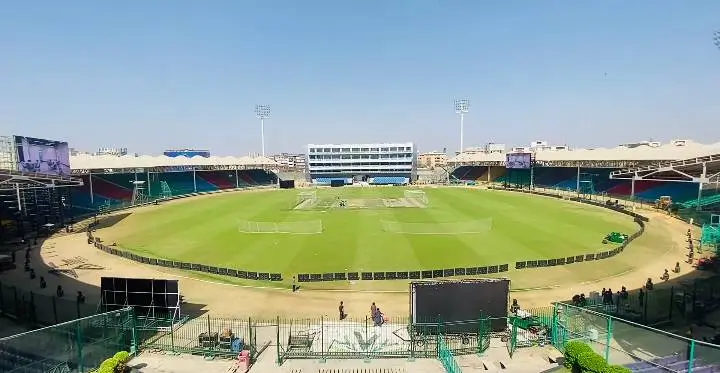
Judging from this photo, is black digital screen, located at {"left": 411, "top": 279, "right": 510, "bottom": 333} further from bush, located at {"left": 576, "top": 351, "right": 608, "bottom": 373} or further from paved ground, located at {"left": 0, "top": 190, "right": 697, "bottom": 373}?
bush, located at {"left": 576, "top": 351, "right": 608, "bottom": 373}

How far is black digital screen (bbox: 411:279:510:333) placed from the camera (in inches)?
779

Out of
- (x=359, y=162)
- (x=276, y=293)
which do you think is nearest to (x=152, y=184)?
(x=359, y=162)

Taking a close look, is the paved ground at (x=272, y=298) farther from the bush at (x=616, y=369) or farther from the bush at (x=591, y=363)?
the bush at (x=616, y=369)


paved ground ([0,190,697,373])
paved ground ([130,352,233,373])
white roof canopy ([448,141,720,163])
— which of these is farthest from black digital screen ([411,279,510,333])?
white roof canopy ([448,141,720,163])

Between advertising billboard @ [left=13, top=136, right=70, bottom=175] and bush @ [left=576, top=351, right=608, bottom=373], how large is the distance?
56964mm

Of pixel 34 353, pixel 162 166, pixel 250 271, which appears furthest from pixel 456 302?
pixel 162 166

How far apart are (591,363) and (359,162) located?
15145 centimetres

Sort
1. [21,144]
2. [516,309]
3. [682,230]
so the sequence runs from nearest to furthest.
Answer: [516,309], [21,144], [682,230]

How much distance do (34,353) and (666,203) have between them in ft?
259

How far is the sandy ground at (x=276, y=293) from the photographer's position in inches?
1019

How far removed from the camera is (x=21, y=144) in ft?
152

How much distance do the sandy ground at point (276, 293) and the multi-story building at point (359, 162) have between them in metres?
124

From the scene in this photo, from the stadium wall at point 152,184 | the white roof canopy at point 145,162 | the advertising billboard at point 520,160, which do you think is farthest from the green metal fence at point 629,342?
the advertising billboard at point 520,160

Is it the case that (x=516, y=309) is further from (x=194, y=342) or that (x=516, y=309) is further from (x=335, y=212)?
(x=335, y=212)
